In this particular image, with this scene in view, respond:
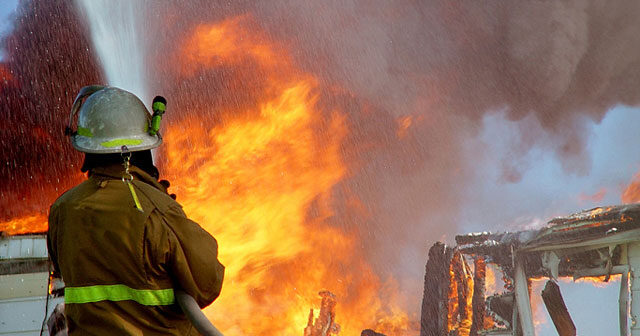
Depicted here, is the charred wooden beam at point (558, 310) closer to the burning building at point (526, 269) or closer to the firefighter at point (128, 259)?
the burning building at point (526, 269)

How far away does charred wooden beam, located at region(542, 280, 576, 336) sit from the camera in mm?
9406

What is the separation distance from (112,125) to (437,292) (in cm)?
889

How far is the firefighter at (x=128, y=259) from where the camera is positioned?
177 cm

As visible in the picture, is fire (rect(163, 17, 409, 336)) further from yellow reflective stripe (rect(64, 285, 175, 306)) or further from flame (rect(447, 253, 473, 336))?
yellow reflective stripe (rect(64, 285, 175, 306))

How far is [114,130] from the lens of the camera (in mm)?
1958

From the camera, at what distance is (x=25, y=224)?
545 inches

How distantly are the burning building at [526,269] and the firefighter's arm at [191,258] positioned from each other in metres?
7.99

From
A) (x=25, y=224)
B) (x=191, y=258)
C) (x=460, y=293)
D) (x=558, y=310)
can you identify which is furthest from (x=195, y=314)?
(x=25, y=224)

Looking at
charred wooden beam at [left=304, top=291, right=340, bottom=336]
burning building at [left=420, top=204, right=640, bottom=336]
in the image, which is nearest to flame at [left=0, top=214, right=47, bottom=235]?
charred wooden beam at [left=304, top=291, right=340, bottom=336]

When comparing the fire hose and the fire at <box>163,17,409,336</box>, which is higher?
the fire at <box>163,17,409,336</box>

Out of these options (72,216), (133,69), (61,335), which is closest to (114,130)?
(72,216)

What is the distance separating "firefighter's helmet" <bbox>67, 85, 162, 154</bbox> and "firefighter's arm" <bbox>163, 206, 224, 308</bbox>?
0.30m

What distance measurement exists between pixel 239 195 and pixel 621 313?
908 cm

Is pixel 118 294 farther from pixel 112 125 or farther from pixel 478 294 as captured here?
pixel 478 294
